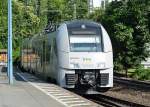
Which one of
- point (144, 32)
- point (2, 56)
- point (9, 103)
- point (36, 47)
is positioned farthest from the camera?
point (2, 56)

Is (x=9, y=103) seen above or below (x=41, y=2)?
below

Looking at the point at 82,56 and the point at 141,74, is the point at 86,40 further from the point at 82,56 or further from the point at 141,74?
the point at 141,74

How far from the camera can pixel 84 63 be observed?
23703 mm

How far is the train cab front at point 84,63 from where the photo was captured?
23.6 m

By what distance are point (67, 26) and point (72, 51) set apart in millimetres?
1282

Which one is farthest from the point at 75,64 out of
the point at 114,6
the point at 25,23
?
the point at 25,23

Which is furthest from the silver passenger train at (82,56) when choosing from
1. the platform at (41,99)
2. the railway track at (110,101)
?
the platform at (41,99)

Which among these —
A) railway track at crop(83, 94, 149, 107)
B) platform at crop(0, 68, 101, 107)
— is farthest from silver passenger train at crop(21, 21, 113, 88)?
platform at crop(0, 68, 101, 107)

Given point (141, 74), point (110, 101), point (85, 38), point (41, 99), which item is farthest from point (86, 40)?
point (141, 74)

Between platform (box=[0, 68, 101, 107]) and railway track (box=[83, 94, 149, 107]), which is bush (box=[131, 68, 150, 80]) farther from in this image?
platform (box=[0, 68, 101, 107])

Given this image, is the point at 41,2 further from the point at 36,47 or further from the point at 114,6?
the point at 36,47

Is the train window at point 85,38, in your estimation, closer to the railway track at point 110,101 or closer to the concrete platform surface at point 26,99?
the railway track at point 110,101

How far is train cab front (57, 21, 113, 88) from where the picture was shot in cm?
2362

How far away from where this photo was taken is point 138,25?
4456 centimetres
